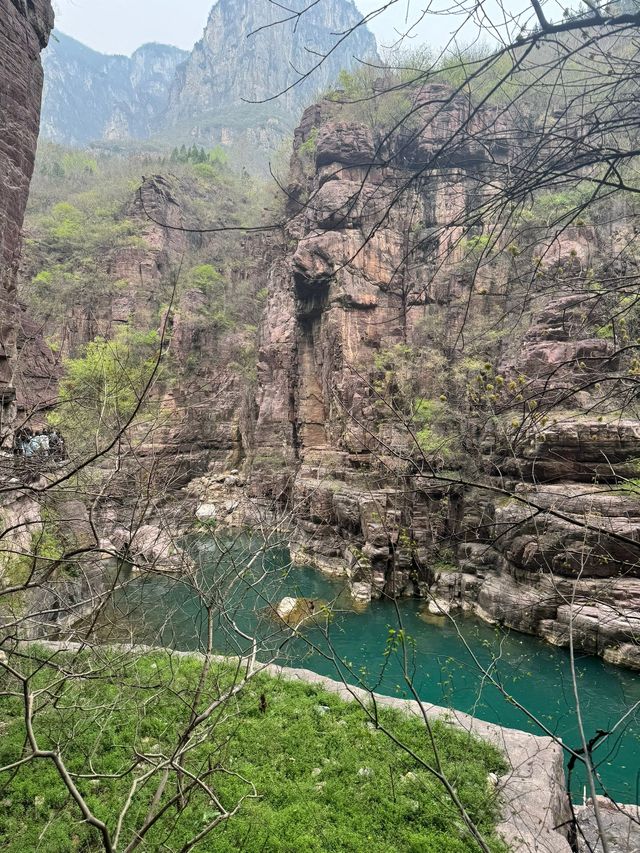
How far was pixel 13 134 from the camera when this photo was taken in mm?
5508

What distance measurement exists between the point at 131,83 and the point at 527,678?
448 feet

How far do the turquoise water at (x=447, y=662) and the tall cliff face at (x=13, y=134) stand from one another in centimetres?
345

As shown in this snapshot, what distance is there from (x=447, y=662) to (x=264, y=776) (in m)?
4.98

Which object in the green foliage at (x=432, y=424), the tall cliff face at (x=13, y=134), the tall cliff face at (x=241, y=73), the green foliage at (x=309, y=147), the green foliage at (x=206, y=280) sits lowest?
the green foliage at (x=432, y=424)

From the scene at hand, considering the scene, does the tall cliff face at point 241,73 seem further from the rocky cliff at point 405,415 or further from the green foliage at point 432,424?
the green foliage at point 432,424

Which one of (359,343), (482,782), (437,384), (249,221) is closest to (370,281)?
(359,343)

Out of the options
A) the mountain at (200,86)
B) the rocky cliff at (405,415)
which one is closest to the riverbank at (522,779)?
the rocky cliff at (405,415)

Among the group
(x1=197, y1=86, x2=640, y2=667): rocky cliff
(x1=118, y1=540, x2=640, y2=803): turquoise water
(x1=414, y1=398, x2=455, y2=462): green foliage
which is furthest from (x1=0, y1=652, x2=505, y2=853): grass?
(x1=414, y1=398, x2=455, y2=462): green foliage

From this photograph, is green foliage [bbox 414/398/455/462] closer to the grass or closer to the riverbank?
the riverbank

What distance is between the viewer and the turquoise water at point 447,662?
6.27 m

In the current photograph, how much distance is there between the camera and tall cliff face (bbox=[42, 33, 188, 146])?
88.5m

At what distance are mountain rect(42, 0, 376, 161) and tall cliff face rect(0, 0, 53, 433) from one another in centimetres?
6506

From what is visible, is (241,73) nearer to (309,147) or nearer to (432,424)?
(309,147)

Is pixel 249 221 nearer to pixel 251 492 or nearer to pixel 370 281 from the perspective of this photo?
pixel 370 281
